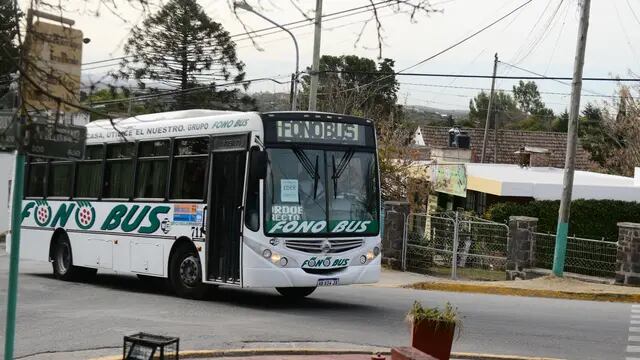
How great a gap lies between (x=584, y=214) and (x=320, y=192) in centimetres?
1590

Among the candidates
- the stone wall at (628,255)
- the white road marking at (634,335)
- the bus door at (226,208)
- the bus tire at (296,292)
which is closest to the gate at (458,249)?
the stone wall at (628,255)

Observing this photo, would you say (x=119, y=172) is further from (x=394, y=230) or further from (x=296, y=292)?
(x=394, y=230)

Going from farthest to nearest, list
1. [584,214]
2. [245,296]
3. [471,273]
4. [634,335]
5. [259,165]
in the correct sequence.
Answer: [584,214] → [471,273] → [245,296] → [259,165] → [634,335]

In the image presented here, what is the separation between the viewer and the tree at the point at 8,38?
618cm

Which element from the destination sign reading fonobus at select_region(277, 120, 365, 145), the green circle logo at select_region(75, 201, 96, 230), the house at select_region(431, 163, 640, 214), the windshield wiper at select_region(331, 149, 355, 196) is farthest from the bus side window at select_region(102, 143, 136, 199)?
the house at select_region(431, 163, 640, 214)

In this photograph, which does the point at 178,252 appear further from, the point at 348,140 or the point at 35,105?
the point at 35,105

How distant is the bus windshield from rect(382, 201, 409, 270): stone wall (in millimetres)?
10532

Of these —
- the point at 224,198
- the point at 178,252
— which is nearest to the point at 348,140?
the point at 224,198

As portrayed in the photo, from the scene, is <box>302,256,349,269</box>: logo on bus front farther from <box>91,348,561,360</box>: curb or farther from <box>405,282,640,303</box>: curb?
<box>405,282,640,303</box>: curb

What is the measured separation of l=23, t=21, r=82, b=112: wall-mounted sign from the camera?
618 centimetres

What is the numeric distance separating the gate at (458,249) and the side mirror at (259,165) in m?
10.2

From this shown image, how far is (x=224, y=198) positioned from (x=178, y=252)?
1626 mm

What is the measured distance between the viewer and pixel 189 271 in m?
15.6

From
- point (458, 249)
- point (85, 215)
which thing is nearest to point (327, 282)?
point (85, 215)
